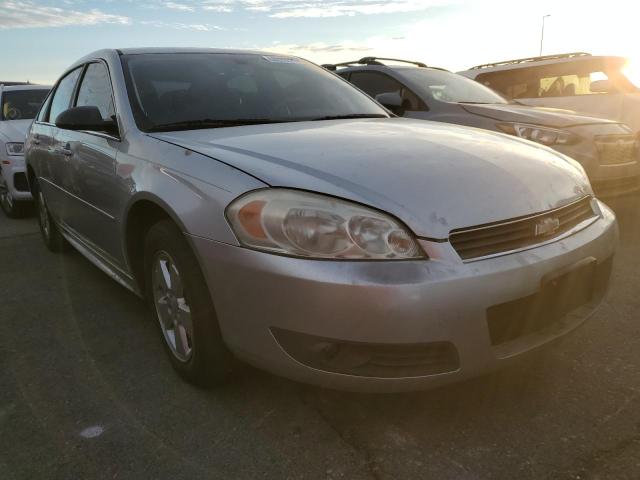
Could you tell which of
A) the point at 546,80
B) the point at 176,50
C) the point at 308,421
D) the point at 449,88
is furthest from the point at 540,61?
the point at 308,421

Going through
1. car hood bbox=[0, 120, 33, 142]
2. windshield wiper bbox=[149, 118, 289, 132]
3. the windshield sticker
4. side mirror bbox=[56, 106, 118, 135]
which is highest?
the windshield sticker

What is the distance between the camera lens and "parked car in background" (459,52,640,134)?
6168 millimetres

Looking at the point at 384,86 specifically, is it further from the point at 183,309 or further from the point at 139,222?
the point at 183,309

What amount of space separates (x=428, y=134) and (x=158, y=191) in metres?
1.25

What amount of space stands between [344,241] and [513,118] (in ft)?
12.2

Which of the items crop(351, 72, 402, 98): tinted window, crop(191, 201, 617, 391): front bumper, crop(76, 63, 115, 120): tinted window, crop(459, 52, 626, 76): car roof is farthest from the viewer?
crop(459, 52, 626, 76): car roof

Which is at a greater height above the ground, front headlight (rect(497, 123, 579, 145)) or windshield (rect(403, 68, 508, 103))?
windshield (rect(403, 68, 508, 103))

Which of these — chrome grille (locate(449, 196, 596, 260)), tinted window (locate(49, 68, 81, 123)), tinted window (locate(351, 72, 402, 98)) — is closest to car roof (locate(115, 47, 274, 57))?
tinted window (locate(49, 68, 81, 123))

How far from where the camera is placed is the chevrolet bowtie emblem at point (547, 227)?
2.07 meters

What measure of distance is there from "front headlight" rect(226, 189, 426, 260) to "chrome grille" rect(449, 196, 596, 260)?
0.17m

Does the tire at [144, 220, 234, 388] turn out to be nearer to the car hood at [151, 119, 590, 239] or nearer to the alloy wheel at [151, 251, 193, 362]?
the alloy wheel at [151, 251, 193, 362]

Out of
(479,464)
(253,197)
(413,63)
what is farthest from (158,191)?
(413,63)

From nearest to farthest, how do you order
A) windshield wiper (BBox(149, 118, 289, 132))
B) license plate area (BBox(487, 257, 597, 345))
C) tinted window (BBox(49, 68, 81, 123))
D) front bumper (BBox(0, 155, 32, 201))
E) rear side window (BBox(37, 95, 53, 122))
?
1. license plate area (BBox(487, 257, 597, 345))
2. windshield wiper (BBox(149, 118, 289, 132))
3. tinted window (BBox(49, 68, 81, 123))
4. rear side window (BBox(37, 95, 53, 122))
5. front bumper (BBox(0, 155, 32, 201))

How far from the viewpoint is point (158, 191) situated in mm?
2338
